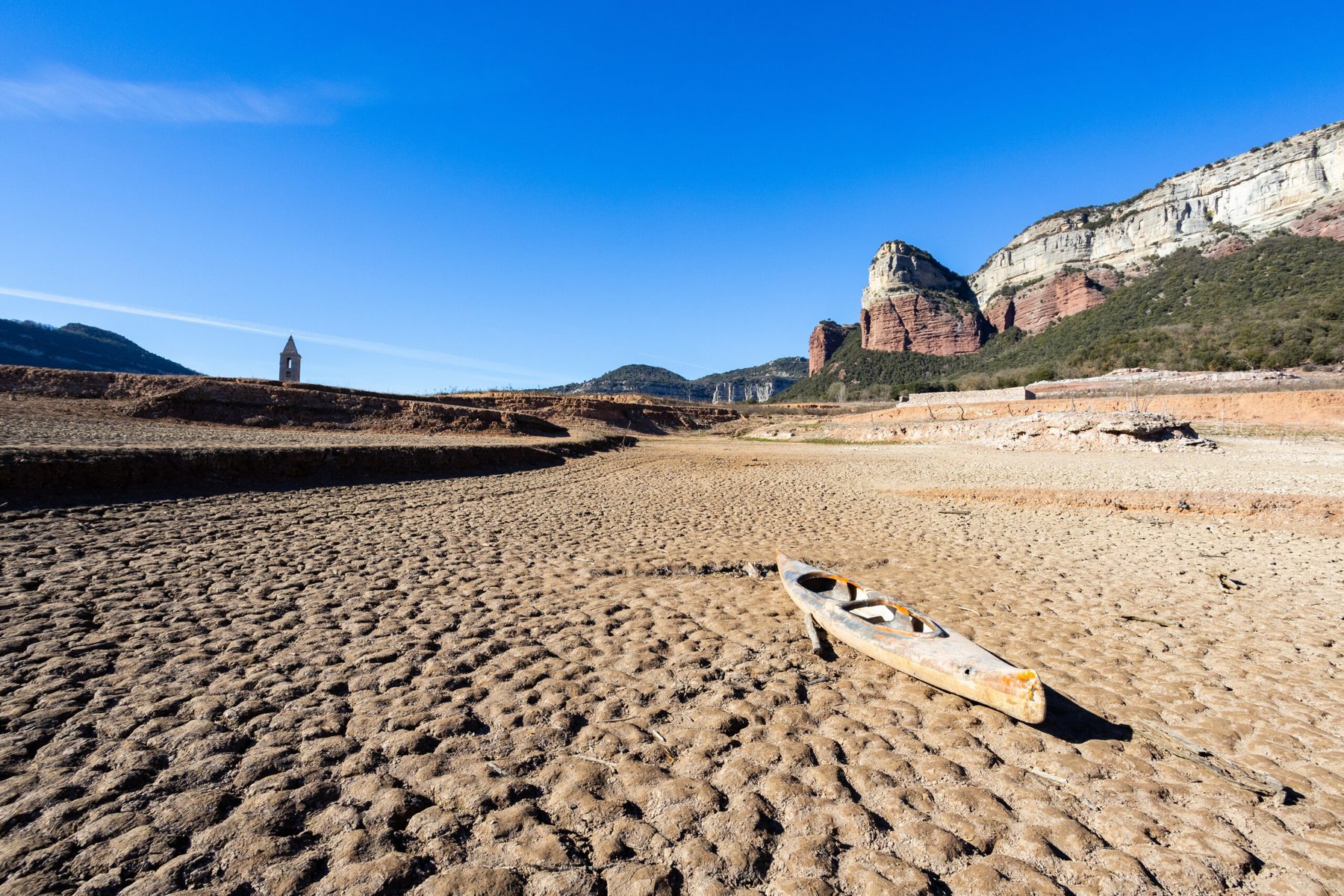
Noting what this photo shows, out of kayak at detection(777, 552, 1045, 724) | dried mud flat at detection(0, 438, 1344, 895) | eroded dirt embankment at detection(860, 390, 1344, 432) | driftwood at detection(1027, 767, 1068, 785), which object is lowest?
driftwood at detection(1027, 767, 1068, 785)

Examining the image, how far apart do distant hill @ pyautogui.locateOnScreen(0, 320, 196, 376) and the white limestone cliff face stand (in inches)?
5513

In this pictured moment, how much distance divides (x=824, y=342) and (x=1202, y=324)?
70792mm

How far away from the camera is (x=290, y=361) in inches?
1721

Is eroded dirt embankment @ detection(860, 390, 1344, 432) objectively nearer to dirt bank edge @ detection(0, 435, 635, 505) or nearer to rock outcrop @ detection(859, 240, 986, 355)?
dirt bank edge @ detection(0, 435, 635, 505)

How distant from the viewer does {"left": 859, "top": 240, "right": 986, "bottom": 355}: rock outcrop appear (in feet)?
322

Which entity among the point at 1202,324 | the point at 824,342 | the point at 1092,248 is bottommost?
the point at 1202,324

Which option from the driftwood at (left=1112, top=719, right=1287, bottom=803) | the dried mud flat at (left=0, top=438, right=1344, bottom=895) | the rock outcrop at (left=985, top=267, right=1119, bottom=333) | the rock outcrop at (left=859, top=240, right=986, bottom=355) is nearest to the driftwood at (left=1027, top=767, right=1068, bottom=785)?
the dried mud flat at (left=0, top=438, right=1344, bottom=895)

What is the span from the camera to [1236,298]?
2056 inches

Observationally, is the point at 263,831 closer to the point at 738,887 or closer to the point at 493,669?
the point at 493,669

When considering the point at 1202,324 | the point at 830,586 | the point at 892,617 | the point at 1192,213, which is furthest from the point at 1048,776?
the point at 1192,213

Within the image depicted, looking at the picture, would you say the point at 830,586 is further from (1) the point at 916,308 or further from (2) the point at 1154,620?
(1) the point at 916,308

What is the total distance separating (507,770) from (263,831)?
106cm

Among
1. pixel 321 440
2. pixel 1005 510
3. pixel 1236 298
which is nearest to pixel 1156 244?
pixel 1236 298

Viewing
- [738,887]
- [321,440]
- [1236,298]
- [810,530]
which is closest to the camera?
[738,887]
